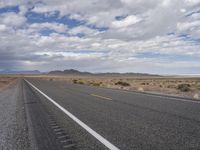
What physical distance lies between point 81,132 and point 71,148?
1.55m

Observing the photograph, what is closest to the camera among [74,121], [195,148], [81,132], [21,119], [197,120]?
[195,148]

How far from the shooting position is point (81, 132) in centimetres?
729

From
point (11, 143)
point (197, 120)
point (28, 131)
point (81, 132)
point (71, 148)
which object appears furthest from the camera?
point (197, 120)

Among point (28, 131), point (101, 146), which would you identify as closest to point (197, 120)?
point (101, 146)

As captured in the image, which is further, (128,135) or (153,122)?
(153,122)

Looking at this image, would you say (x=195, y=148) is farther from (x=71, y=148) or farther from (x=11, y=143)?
(x=11, y=143)

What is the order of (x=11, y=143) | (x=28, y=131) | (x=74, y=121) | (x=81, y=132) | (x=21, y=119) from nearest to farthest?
(x=11, y=143) < (x=81, y=132) < (x=28, y=131) < (x=74, y=121) < (x=21, y=119)

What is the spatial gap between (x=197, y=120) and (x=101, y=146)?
3.75 m

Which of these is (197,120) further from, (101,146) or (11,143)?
(11,143)

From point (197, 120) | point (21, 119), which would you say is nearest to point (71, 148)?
point (197, 120)

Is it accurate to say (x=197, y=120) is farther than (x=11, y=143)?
Yes

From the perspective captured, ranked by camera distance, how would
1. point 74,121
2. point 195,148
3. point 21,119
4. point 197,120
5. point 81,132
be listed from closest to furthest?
1. point 195,148
2. point 81,132
3. point 197,120
4. point 74,121
5. point 21,119

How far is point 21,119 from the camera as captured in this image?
10203 millimetres

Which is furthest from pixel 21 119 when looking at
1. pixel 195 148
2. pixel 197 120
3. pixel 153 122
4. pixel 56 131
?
pixel 195 148
